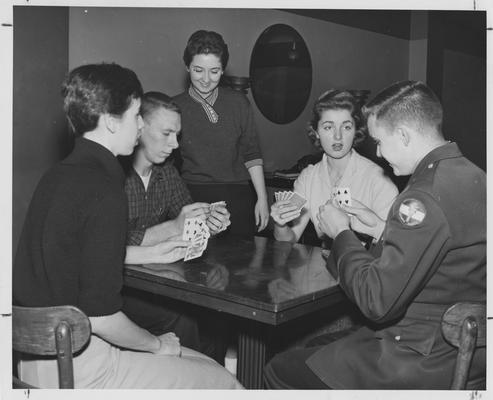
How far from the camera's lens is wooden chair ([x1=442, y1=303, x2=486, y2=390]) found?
1355mm

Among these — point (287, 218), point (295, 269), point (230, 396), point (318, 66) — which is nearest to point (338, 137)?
point (287, 218)

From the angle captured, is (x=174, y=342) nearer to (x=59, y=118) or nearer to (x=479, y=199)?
(x=479, y=199)

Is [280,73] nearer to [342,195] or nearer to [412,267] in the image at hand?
[342,195]

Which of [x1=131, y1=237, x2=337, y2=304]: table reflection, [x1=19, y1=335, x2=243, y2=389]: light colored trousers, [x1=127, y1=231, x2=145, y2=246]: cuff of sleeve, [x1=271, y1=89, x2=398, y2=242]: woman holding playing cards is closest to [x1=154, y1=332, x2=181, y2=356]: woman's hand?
[x1=19, y1=335, x2=243, y2=389]: light colored trousers

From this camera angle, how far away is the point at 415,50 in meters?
7.41

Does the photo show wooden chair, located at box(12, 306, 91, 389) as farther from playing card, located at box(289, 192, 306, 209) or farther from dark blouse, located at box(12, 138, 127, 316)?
playing card, located at box(289, 192, 306, 209)

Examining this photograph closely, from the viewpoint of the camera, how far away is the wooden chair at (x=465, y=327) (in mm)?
1355

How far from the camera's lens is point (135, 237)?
2.38m

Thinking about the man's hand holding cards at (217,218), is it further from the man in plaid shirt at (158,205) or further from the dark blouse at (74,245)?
the dark blouse at (74,245)

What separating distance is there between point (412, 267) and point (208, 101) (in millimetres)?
2115

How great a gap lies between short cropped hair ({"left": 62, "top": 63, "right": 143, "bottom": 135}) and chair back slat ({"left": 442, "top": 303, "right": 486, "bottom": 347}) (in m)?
1.11

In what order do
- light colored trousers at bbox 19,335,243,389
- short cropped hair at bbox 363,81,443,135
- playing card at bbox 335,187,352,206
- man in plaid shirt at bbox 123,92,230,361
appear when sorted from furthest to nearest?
1. man in plaid shirt at bbox 123,92,230,361
2. playing card at bbox 335,187,352,206
3. short cropped hair at bbox 363,81,443,135
4. light colored trousers at bbox 19,335,243,389

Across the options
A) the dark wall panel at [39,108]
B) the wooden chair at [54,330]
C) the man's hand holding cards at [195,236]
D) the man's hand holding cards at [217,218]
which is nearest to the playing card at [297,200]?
the man's hand holding cards at [217,218]

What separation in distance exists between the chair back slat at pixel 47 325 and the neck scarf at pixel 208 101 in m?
2.16
